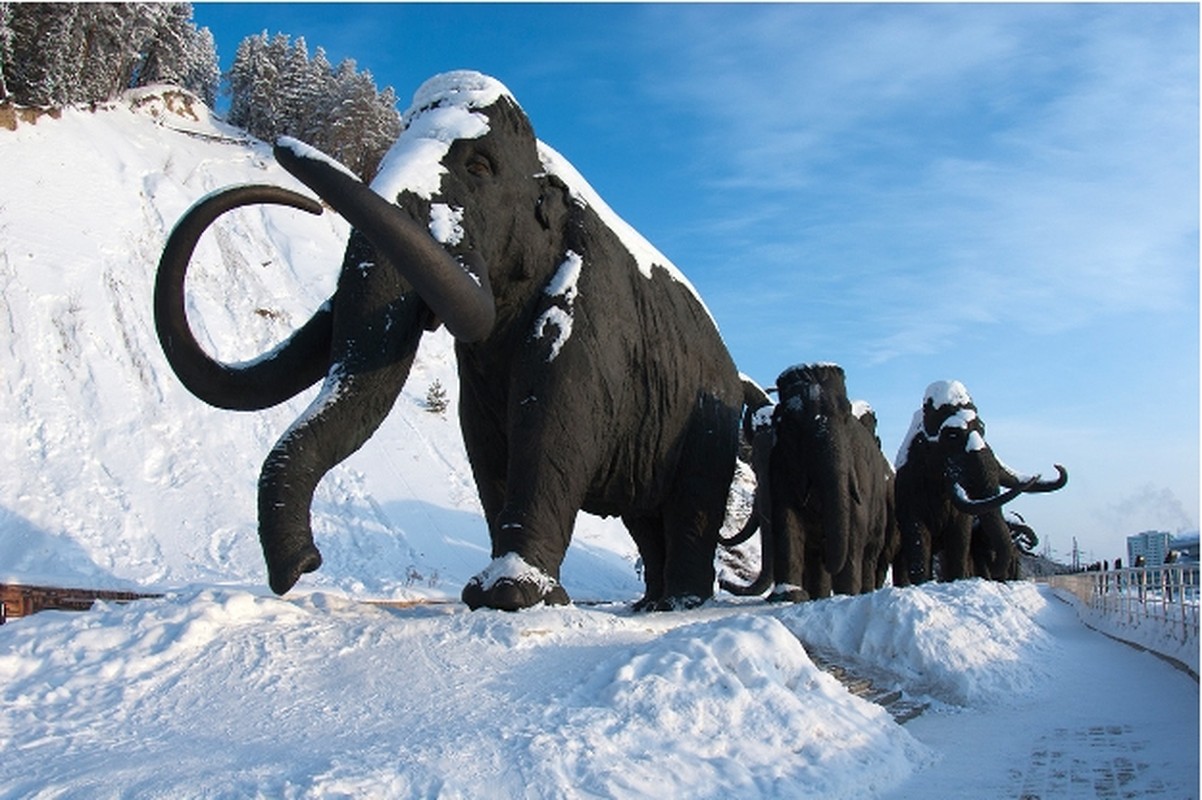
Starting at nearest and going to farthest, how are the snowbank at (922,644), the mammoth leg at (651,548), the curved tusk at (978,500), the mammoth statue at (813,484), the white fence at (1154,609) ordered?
the snowbank at (922,644), the white fence at (1154,609), the mammoth leg at (651,548), the mammoth statue at (813,484), the curved tusk at (978,500)

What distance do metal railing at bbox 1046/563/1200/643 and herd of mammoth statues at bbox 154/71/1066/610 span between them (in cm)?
252

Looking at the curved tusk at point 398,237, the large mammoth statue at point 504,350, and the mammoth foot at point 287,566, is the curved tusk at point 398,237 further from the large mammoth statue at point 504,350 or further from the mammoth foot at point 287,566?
the mammoth foot at point 287,566

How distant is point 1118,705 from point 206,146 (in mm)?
36500

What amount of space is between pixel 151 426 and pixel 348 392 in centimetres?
1708

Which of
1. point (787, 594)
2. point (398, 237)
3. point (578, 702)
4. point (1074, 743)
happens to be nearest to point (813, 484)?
point (787, 594)

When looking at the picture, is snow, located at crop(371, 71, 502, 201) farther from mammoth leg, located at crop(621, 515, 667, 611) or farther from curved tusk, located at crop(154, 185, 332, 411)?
mammoth leg, located at crop(621, 515, 667, 611)

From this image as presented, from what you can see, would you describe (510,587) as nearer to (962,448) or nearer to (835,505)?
(835,505)

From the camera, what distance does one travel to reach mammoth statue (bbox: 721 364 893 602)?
9.18 metres

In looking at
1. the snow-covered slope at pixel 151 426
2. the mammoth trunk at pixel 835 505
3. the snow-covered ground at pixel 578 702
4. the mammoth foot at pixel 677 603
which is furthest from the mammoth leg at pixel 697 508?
the snow-covered slope at pixel 151 426

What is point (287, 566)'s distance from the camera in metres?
4.61

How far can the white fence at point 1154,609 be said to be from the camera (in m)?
8.24

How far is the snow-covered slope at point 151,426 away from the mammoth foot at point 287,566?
11499 mm

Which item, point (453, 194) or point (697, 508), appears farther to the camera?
point (697, 508)

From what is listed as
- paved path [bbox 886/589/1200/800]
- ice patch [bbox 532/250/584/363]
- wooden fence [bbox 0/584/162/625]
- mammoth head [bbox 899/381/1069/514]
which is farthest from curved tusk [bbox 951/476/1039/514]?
wooden fence [bbox 0/584/162/625]
